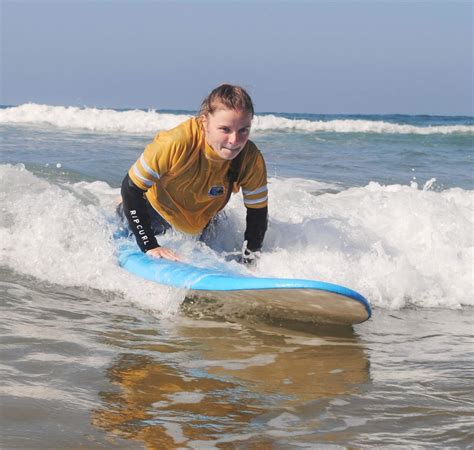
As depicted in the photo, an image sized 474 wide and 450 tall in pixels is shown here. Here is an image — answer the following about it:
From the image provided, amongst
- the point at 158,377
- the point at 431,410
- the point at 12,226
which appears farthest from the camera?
the point at 12,226

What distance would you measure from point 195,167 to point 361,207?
2.26m

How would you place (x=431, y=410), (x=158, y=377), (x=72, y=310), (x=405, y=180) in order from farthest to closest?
1. (x=405, y=180)
2. (x=72, y=310)
3. (x=158, y=377)
4. (x=431, y=410)

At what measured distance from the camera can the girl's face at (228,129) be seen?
4.20m

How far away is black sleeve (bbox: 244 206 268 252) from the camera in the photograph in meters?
4.83

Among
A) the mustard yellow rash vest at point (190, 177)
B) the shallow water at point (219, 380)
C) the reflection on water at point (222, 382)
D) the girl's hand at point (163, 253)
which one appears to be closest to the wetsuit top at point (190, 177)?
the mustard yellow rash vest at point (190, 177)

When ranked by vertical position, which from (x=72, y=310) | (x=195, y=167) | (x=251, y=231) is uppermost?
(x=195, y=167)

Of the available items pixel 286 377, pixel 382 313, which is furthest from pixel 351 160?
pixel 286 377

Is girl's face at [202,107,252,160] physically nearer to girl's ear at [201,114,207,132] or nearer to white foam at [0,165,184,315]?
girl's ear at [201,114,207,132]

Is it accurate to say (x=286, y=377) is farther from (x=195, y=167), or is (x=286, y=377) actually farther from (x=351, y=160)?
(x=351, y=160)

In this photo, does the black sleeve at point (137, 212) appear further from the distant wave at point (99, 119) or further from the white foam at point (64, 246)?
the distant wave at point (99, 119)

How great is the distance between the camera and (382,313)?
457cm

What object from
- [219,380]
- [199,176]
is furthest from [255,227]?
[219,380]

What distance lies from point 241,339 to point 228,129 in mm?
1179

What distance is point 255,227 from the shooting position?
4.88 meters
